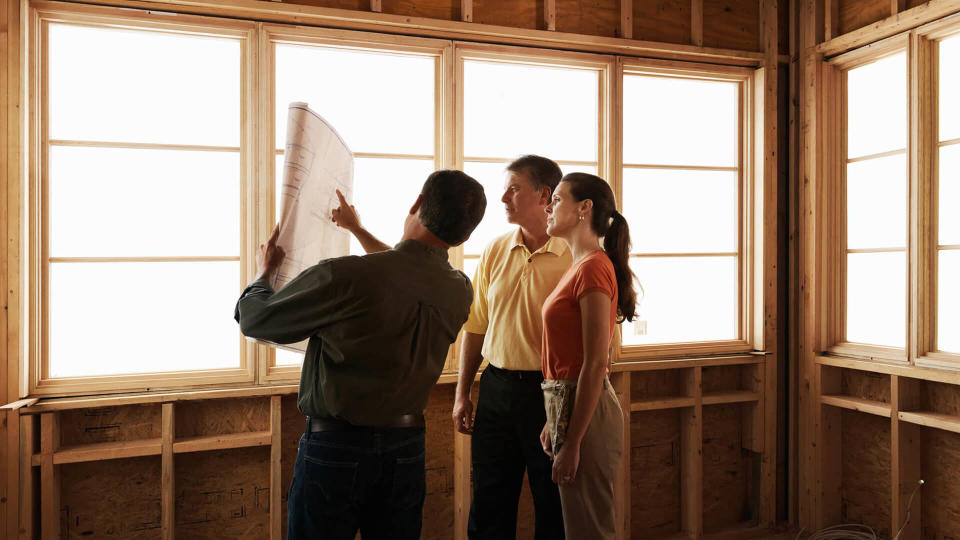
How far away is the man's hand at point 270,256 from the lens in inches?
65.2

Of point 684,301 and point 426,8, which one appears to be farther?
point 684,301

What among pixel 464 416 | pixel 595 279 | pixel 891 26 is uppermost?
pixel 891 26

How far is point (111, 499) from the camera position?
263 centimetres

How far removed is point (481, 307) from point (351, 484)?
1063mm

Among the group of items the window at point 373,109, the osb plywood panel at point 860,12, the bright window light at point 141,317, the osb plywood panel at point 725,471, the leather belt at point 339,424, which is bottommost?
the osb plywood panel at point 725,471

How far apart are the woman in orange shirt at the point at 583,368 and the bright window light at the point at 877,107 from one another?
2.04 m

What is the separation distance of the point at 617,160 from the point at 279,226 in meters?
2.08

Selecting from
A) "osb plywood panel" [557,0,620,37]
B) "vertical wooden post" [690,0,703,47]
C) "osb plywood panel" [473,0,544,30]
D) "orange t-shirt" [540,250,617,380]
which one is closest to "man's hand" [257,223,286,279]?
"orange t-shirt" [540,250,617,380]

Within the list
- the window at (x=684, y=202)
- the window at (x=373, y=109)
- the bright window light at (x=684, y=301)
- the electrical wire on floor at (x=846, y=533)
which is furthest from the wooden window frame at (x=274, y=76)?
the electrical wire on floor at (x=846, y=533)

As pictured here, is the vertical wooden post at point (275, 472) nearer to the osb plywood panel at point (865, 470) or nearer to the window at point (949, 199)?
the osb plywood panel at point (865, 470)

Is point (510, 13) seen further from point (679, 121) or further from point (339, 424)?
point (339, 424)

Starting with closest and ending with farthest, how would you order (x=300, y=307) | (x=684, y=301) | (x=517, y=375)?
(x=300, y=307) → (x=517, y=375) → (x=684, y=301)

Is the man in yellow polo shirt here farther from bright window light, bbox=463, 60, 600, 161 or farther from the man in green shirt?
bright window light, bbox=463, 60, 600, 161

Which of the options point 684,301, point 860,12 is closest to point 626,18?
point 860,12
